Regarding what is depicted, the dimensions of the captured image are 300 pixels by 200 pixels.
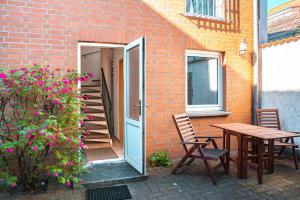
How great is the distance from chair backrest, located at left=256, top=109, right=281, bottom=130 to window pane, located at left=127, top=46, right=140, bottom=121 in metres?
2.72

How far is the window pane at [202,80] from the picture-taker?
521 cm

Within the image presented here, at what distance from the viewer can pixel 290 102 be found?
4891 mm

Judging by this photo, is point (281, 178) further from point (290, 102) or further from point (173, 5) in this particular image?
point (173, 5)

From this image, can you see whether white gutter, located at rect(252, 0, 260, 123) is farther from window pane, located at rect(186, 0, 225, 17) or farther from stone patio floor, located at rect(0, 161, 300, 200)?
stone patio floor, located at rect(0, 161, 300, 200)

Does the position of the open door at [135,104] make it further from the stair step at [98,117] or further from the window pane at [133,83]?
the stair step at [98,117]

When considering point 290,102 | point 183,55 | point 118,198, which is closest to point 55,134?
point 118,198

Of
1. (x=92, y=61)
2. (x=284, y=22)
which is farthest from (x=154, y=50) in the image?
(x=284, y=22)

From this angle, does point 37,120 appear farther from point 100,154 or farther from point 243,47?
point 243,47

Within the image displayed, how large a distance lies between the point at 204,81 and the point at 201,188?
272cm

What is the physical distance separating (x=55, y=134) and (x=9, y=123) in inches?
31.7

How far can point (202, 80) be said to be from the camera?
212 inches

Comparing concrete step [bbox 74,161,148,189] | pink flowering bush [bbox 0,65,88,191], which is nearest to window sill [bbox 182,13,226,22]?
pink flowering bush [bbox 0,65,88,191]

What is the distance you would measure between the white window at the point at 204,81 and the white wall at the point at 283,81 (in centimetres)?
111

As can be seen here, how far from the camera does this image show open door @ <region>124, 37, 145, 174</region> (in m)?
3.66
